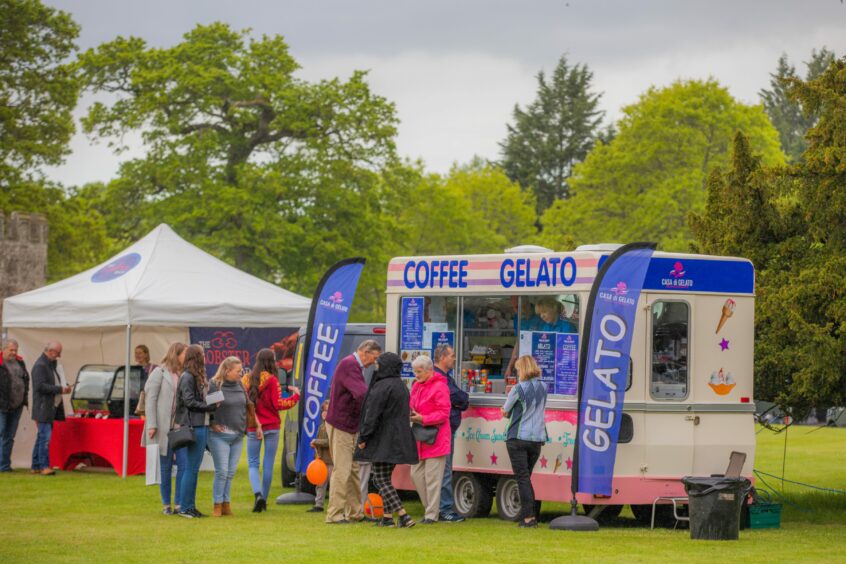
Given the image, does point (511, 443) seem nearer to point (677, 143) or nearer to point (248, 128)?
point (248, 128)

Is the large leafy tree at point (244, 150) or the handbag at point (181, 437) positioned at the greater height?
the large leafy tree at point (244, 150)

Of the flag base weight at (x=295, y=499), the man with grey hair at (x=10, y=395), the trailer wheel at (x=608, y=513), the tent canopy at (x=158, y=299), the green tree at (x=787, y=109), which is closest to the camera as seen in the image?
the trailer wheel at (x=608, y=513)

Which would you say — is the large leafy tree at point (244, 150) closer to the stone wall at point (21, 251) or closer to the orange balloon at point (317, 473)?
the stone wall at point (21, 251)

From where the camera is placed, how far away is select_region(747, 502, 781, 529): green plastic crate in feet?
46.1

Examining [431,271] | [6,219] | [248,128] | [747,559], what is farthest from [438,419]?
[6,219]

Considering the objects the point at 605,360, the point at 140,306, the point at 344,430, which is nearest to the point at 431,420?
the point at 344,430

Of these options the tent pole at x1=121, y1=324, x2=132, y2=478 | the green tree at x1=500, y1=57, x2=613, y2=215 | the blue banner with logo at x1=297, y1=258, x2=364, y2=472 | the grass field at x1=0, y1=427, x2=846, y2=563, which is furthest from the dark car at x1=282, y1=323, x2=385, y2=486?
the green tree at x1=500, y1=57, x2=613, y2=215

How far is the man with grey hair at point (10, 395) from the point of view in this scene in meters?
19.8

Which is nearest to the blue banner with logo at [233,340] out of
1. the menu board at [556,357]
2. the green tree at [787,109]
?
the menu board at [556,357]

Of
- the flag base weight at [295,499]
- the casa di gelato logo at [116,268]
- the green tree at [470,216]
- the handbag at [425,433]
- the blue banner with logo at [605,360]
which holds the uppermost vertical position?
the green tree at [470,216]

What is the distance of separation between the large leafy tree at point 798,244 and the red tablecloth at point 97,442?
27.3ft

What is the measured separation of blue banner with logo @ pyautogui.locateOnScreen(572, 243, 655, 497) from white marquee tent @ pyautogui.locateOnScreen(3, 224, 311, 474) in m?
7.83

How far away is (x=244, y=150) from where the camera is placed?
46.5 meters

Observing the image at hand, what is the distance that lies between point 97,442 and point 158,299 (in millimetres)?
2340
